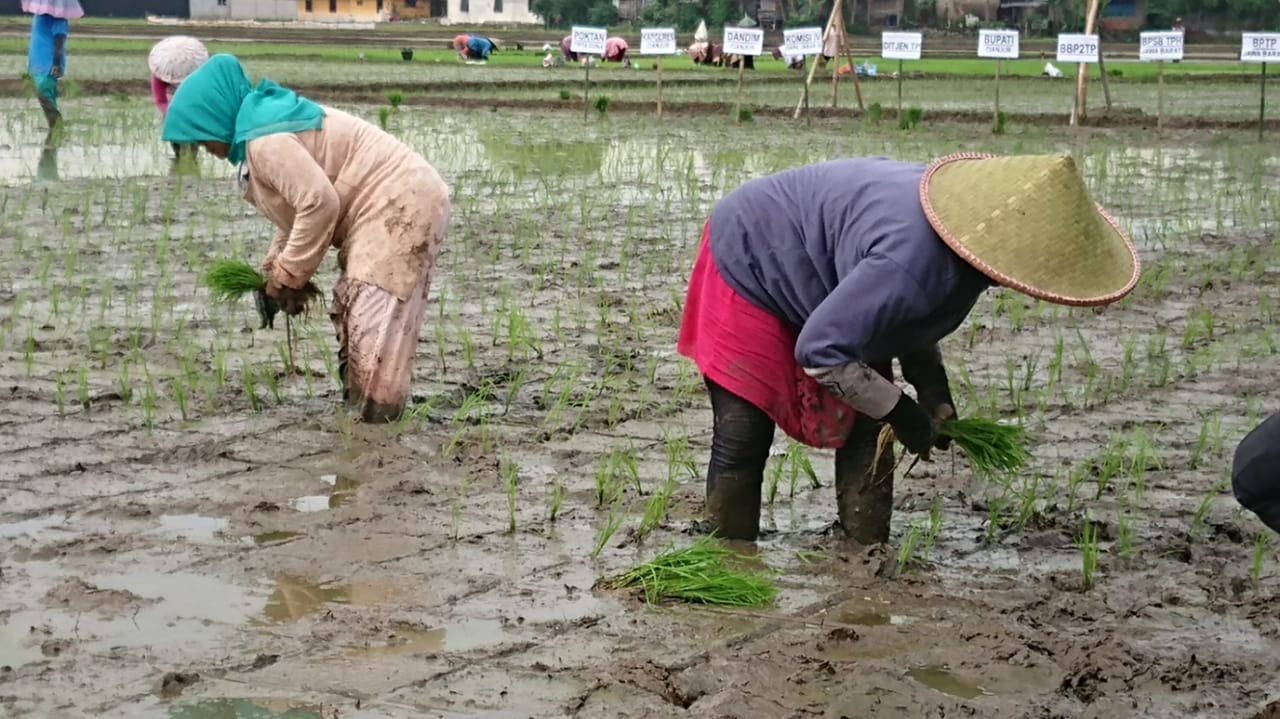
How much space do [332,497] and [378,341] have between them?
71 centimetres

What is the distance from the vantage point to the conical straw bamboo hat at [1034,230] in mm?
3457

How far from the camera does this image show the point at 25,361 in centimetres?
592

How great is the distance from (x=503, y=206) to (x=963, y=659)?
22.9 feet

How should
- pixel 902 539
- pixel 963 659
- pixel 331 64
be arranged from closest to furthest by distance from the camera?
pixel 963 659 → pixel 902 539 → pixel 331 64

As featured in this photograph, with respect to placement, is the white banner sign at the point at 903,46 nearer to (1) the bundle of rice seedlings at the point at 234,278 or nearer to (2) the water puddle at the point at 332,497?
(1) the bundle of rice seedlings at the point at 234,278

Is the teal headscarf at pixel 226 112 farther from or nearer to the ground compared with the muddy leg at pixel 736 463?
farther from the ground

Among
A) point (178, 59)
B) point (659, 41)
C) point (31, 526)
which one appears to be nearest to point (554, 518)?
point (31, 526)

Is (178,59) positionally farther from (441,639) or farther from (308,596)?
(441,639)

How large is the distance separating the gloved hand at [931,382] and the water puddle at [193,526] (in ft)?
5.66

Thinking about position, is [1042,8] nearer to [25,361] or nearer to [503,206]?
Answer: [503,206]

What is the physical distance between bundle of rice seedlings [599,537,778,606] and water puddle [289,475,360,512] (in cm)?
96

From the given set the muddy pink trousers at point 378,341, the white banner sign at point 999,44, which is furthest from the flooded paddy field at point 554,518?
the white banner sign at point 999,44

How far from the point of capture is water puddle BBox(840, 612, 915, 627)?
12.1 ft

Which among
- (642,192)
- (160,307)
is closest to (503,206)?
(642,192)
